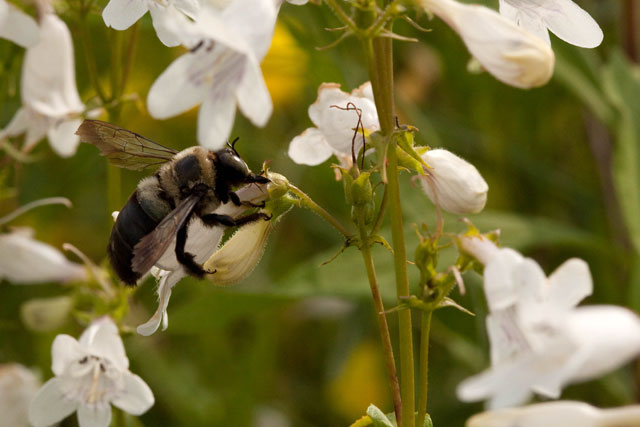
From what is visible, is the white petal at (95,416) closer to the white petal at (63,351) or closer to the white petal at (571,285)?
the white petal at (63,351)

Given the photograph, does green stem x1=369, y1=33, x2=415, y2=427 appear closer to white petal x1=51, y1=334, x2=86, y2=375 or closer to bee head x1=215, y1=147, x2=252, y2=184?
bee head x1=215, y1=147, x2=252, y2=184

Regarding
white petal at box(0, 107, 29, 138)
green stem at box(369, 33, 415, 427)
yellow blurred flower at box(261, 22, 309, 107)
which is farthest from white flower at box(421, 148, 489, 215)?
yellow blurred flower at box(261, 22, 309, 107)

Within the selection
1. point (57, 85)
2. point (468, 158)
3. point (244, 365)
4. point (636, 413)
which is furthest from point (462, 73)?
point (636, 413)

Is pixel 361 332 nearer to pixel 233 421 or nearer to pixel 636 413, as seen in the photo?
pixel 233 421

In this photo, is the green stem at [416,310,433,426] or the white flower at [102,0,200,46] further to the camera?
the white flower at [102,0,200,46]

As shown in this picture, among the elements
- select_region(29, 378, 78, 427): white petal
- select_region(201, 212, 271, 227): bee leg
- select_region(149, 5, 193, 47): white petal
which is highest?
select_region(149, 5, 193, 47): white petal

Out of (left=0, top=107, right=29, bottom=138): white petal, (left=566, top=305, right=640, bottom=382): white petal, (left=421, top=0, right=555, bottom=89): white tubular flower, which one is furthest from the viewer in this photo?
(left=0, top=107, right=29, bottom=138): white petal
